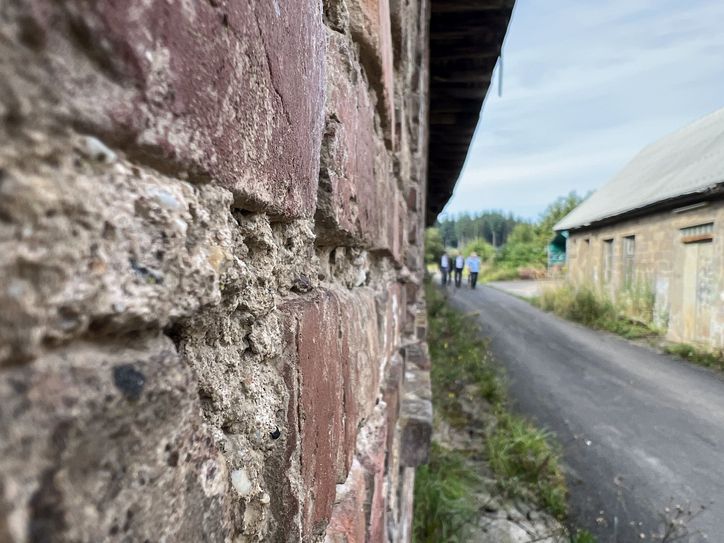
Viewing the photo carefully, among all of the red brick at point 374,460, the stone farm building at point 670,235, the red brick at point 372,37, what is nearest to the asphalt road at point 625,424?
the stone farm building at point 670,235

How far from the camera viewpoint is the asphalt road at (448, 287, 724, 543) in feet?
12.8

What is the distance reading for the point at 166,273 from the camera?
0.95ft

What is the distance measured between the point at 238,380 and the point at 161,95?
0.87 feet

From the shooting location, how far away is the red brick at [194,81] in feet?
0.73

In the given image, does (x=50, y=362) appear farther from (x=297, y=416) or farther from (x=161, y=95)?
(x=297, y=416)

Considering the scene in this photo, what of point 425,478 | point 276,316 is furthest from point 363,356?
point 425,478

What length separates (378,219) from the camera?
1215mm

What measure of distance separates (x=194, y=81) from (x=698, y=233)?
10981 mm

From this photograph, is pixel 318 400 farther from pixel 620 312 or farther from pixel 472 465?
pixel 620 312

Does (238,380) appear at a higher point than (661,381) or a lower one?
higher

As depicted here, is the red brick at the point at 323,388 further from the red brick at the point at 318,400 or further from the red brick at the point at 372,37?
the red brick at the point at 372,37

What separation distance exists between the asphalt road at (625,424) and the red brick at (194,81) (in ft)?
13.6

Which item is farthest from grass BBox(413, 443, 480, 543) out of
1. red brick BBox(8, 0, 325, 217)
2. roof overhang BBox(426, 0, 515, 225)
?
roof overhang BBox(426, 0, 515, 225)

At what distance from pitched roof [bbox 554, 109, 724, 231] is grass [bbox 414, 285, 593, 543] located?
18.3 ft
